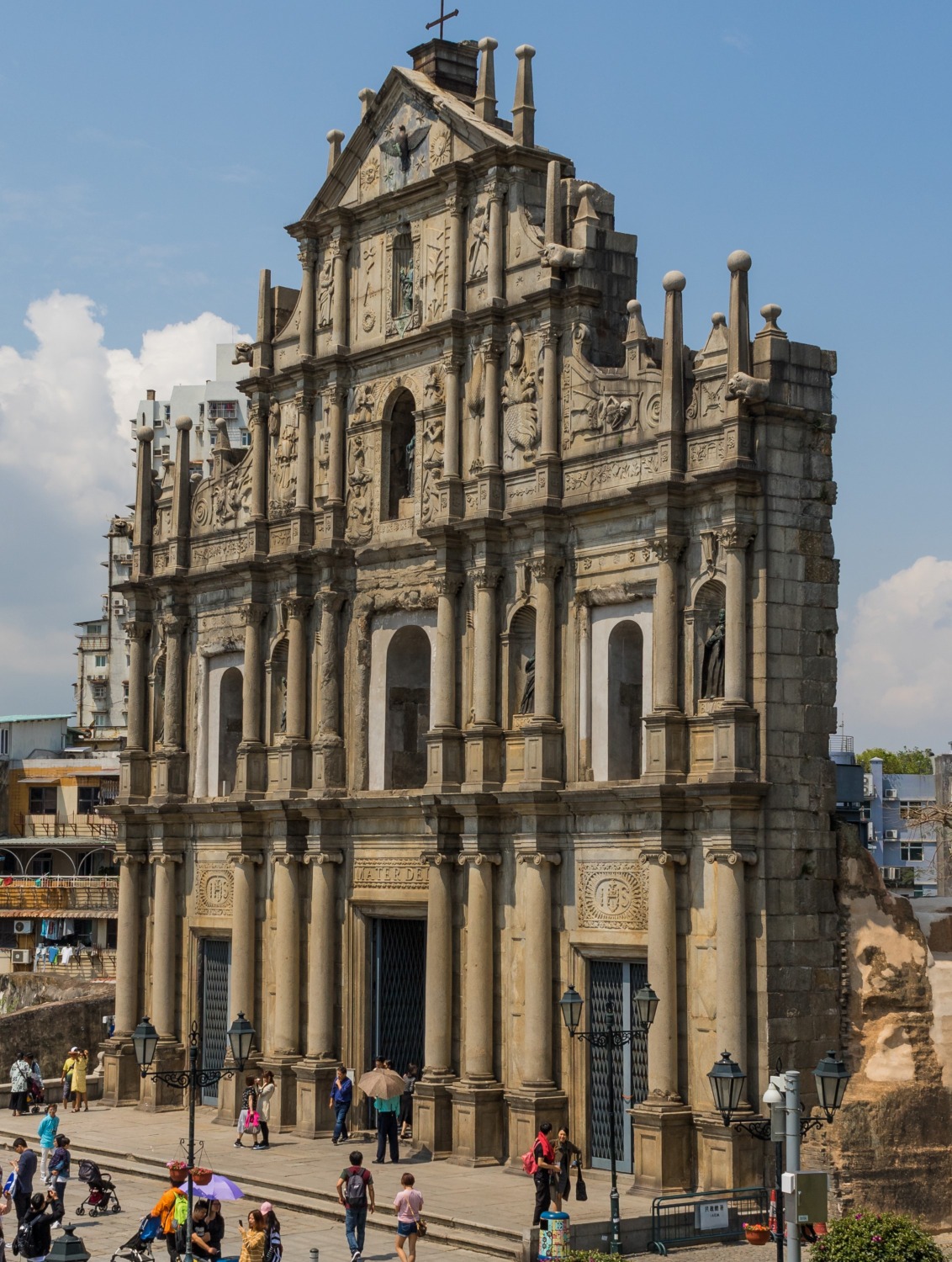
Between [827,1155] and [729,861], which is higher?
[729,861]

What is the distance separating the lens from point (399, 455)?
1559 inches

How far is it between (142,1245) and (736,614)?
43.2 feet

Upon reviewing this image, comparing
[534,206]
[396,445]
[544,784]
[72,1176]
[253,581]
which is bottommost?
[72,1176]

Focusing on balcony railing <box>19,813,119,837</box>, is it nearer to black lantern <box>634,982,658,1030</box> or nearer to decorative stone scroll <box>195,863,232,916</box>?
decorative stone scroll <box>195,863,232,916</box>

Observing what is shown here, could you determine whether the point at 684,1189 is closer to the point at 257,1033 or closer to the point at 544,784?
the point at 544,784

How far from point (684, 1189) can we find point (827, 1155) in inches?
96.7

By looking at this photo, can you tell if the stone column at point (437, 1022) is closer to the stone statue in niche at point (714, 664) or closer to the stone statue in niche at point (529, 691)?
the stone statue in niche at point (529, 691)

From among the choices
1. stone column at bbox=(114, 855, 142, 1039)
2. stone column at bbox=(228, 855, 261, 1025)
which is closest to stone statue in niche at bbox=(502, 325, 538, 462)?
stone column at bbox=(228, 855, 261, 1025)

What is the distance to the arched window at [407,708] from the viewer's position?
127ft

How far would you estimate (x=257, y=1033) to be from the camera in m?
40.4

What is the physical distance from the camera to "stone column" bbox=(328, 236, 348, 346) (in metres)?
40.4

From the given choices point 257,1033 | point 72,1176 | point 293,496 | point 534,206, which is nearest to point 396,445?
point 293,496

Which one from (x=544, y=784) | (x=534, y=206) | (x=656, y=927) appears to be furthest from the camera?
(x=534, y=206)

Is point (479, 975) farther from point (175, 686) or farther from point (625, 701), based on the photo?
point (175, 686)
